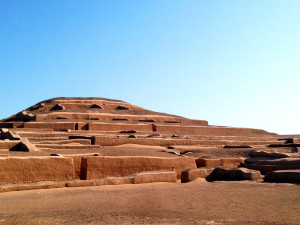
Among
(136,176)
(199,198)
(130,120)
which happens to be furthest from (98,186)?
(130,120)

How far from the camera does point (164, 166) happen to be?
11.1 meters

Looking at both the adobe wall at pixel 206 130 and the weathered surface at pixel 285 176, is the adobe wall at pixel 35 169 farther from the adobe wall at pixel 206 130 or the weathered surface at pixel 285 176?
the adobe wall at pixel 206 130

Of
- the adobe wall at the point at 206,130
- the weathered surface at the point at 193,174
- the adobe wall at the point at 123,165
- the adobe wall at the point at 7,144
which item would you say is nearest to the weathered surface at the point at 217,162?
the adobe wall at the point at 123,165

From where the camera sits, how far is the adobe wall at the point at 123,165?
9609 millimetres

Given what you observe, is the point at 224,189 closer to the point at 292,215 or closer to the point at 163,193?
the point at 163,193

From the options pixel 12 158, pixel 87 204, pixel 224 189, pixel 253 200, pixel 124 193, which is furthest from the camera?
pixel 12 158

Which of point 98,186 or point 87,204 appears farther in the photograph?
point 98,186

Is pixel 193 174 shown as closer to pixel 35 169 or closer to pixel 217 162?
pixel 217 162

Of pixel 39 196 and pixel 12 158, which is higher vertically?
pixel 12 158

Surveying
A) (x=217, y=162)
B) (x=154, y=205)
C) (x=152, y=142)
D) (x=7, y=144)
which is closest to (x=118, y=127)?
(x=152, y=142)

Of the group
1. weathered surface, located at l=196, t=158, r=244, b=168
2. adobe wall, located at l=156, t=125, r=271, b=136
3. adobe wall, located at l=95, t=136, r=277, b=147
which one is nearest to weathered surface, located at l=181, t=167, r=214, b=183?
weathered surface, located at l=196, t=158, r=244, b=168

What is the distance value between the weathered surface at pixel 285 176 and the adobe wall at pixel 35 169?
553 cm

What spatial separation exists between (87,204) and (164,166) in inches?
216

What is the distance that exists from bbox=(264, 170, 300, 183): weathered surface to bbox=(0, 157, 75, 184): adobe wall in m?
5.53
